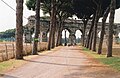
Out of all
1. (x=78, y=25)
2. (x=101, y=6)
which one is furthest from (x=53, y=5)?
(x=78, y=25)

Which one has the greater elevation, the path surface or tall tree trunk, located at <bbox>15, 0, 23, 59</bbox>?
tall tree trunk, located at <bbox>15, 0, 23, 59</bbox>

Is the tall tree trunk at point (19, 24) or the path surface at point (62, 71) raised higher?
the tall tree trunk at point (19, 24)

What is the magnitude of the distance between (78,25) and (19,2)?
103491mm

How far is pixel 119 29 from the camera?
5354 inches

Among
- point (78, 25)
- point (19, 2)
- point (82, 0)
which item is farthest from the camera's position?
point (78, 25)

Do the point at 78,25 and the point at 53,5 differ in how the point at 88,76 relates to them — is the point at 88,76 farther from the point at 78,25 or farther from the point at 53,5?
the point at 78,25

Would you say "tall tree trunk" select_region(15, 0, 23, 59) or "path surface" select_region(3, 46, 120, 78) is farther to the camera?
"tall tree trunk" select_region(15, 0, 23, 59)

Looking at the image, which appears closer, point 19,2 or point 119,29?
point 19,2

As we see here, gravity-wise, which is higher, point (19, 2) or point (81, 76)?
point (19, 2)

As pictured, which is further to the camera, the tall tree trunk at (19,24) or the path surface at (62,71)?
the tall tree trunk at (19,24)

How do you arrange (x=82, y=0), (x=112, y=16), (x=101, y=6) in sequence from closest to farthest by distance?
(x=112, y=16), (x=101, y=6), (x=82, y=0)

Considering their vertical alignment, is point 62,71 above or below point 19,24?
below

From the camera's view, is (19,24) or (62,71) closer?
(62,71)

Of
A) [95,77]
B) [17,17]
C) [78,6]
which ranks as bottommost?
[95,77]
